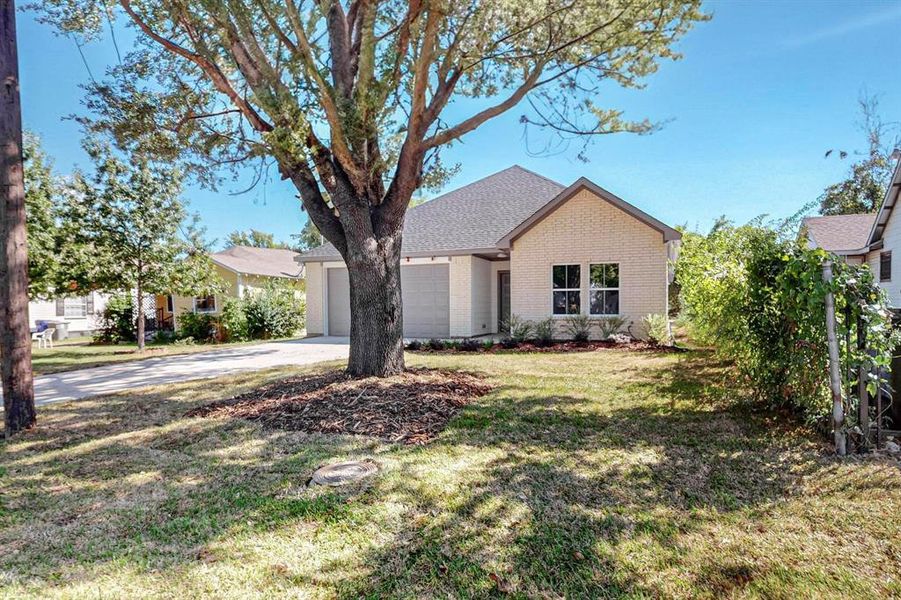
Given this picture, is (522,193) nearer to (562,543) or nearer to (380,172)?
(380,172)

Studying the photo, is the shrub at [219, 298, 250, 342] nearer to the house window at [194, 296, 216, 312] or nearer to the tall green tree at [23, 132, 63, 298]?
the house window at [194, 296, 216, 312]

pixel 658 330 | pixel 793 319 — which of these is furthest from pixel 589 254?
pixel 793 319

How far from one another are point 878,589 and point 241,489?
13.4 ft

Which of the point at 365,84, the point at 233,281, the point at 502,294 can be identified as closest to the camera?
the point at 365,84

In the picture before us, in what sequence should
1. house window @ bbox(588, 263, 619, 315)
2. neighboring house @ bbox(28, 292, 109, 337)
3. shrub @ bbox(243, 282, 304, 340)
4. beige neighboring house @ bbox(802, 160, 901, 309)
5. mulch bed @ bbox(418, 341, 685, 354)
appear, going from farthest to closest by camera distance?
neighboring house @ bbox(28, 292, 109, 337) < shrub @ bbox(243, 282, 304, 340) < beige neighboring house @ bbox(802, 160, 901, 309) < house window @ bbox(588, 263, 619, 315) < mulch bed @ bbox(418, 341, 685, 354)

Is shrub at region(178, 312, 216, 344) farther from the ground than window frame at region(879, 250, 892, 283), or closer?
closer

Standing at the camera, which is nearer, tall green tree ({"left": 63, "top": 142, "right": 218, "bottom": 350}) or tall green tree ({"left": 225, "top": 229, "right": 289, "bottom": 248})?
tall green tree ({"left": 63, "top": 142, "right": 218, "bottom": 350})

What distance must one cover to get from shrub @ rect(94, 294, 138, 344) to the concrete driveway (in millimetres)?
8142

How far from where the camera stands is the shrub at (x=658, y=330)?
12219 millimetres

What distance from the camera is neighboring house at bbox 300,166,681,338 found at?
13.2 metres

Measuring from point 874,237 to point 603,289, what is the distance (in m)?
11.1

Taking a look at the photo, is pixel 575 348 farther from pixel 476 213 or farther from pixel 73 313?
pixel 73 313

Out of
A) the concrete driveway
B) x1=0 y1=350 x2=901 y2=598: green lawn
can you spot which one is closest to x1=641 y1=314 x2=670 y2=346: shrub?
x1=0 y1=350 x2=901 y2=598: green lawn

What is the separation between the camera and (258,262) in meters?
24.3
